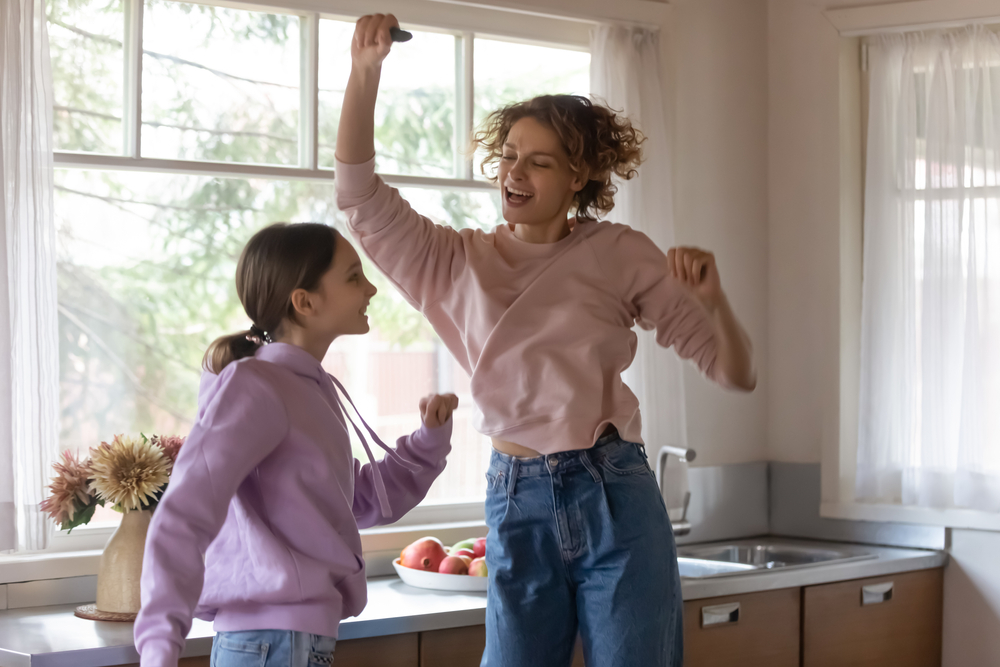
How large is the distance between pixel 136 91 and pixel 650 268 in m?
1.36

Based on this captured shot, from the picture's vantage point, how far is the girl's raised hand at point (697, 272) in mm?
1422

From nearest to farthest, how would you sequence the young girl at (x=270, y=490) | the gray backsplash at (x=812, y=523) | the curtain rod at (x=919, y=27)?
the young girl at (x=270, y=490) < the curtain rod at (x=919, y=27) < the gray backsplash at (x=812, y=523)

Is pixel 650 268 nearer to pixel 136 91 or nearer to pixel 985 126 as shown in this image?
pixel 136 91

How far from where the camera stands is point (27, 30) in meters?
2.06

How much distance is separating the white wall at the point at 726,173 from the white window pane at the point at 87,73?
59.9 inches

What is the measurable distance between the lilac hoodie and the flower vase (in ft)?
2.09

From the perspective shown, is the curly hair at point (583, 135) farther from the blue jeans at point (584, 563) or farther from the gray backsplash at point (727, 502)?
the gray backsplash at point (727, 502)

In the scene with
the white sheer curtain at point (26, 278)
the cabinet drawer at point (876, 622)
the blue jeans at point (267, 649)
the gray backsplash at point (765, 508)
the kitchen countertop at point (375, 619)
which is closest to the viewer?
the blue jeans at point (267, 649)

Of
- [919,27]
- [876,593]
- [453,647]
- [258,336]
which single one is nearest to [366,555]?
[453,647]

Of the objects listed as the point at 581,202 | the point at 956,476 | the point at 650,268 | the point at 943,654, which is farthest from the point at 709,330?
the point at 943,654

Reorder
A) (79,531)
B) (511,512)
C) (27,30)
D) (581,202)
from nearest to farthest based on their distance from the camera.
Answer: (511,512), (581,202), (27,30), (79,531)

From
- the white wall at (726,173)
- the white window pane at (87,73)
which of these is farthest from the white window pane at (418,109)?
the white wall at (726,173)

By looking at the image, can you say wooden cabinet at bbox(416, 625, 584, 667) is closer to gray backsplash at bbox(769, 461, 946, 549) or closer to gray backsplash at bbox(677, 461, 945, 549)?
gray backsplash at bbox(677, 461, 945, 549)

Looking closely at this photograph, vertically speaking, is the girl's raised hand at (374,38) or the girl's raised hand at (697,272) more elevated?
the girl's raised hand at (374,38)
